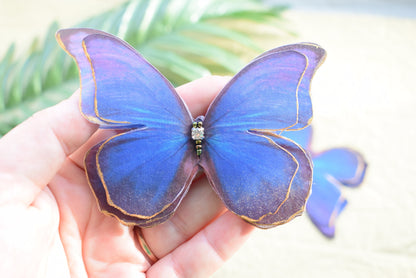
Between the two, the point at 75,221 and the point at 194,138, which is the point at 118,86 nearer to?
the point at 194,138

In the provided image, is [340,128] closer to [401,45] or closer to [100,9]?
[401,45]

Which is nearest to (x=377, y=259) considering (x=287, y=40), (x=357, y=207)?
(x=357, y=207)

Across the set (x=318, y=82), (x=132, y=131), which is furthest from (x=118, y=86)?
(x=318, y=82)

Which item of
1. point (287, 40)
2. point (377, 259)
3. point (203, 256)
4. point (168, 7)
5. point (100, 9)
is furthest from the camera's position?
point (100, 9)

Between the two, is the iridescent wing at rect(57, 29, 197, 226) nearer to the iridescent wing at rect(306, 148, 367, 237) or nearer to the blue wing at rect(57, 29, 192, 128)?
the blue wing at rect(57, 29, 192, 128)

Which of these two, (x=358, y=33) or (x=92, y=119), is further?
(x=358, y=33)
